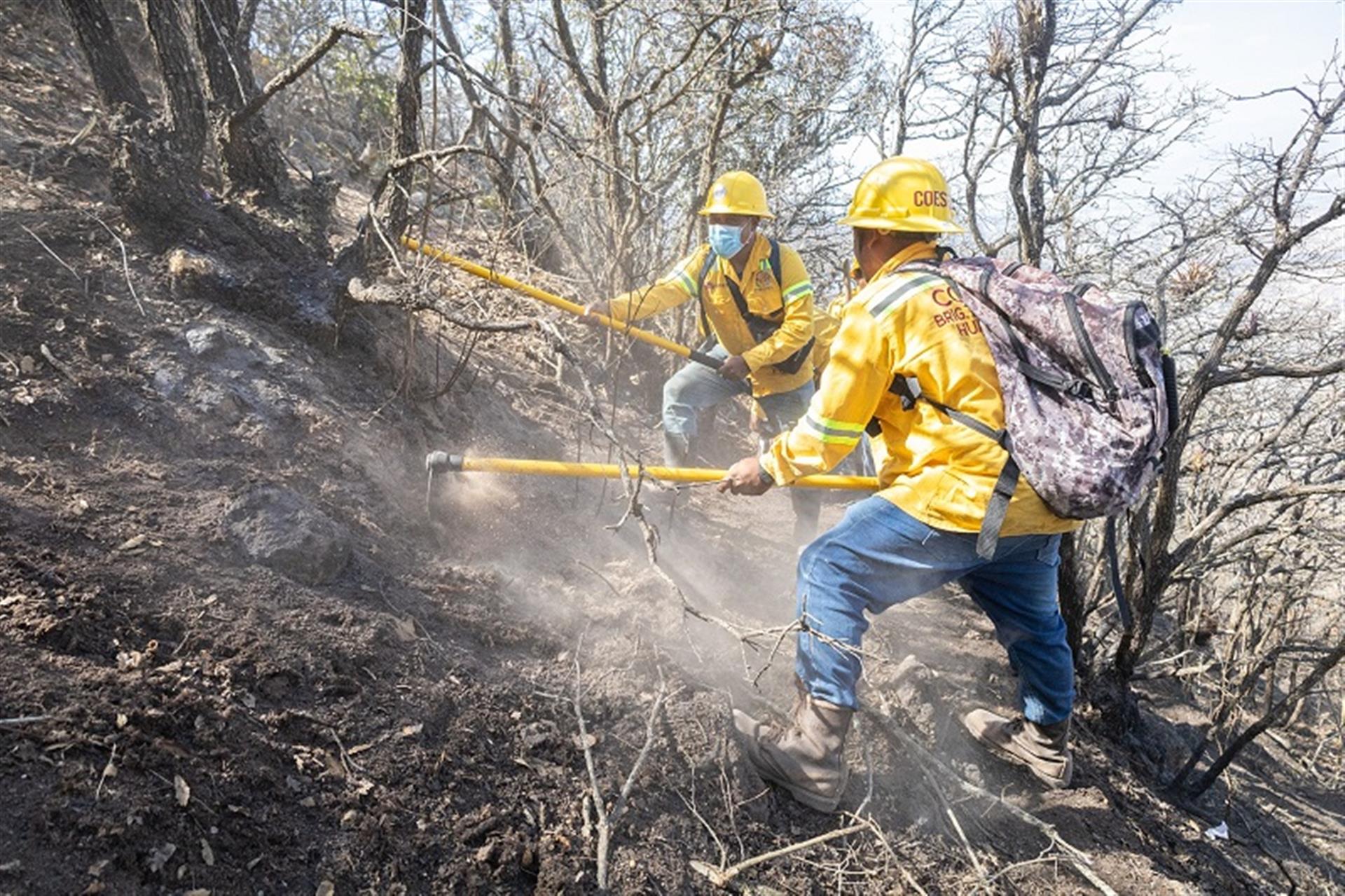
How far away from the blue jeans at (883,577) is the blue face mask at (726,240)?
211cm

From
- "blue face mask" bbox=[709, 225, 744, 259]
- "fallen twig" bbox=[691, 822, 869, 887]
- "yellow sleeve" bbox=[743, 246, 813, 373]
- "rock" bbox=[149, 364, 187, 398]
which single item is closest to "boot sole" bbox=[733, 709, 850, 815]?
"fallen twig" bbox=[691, 822, 869, 887]

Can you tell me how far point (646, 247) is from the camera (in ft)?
→ 19.7

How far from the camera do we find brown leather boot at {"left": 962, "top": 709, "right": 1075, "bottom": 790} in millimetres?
3133

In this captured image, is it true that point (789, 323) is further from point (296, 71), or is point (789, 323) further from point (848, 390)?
point (296, 71)

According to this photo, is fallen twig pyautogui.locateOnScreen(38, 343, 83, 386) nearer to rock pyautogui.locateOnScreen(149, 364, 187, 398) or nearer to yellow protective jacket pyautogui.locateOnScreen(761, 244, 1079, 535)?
rock pyautogui.locateOnScreen(149, 364, 187, 398)

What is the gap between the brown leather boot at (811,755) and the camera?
8.63ft

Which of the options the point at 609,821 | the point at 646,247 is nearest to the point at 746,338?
the point at 646,247

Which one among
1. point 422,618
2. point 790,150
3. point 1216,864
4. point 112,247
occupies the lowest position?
point 1216,864

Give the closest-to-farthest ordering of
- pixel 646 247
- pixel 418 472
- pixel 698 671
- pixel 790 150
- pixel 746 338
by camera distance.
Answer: pixel 698 671, pixel 418 472, pixel 746 338, pixel 646 247, pixel 790 150

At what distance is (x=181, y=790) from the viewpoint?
5.69 ft

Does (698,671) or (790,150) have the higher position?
(790,150)

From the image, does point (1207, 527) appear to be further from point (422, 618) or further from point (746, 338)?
point (422, 618)

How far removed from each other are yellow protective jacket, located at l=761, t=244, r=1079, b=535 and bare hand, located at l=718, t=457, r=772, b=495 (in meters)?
0.32

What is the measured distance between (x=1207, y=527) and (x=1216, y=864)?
1.61 m
